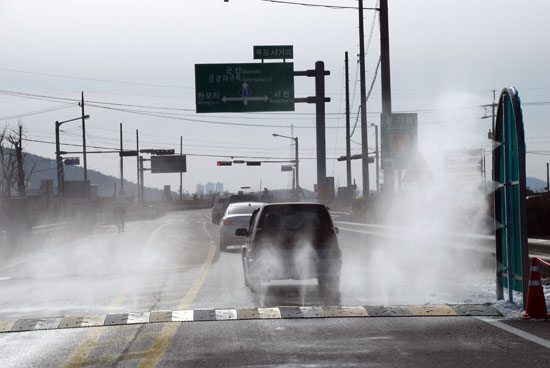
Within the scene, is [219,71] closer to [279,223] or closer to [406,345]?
[279,223]

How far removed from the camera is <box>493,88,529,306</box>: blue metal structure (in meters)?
10.7

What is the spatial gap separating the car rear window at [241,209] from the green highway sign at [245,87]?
1085 centimetres

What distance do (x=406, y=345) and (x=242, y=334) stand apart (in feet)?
6.56

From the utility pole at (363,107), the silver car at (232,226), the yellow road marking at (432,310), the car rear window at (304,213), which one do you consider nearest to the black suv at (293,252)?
the car rear window at (304,213)

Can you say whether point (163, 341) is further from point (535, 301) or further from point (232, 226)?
point (232, 226)

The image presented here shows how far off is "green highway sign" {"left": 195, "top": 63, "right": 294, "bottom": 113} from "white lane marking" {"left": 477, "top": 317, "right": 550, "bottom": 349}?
27774mm

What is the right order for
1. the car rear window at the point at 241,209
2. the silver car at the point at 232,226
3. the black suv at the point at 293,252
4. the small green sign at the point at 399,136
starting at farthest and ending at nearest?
the car rear window at the point at 241,209 < the silver car at the point at 232,226 < the small green sign at the point at 399,136 < the black suv at the point at 293,252

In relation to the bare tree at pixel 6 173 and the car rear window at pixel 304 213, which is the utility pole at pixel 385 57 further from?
the bare tree at pixel 6 173

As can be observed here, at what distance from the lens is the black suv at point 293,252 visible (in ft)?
45.9

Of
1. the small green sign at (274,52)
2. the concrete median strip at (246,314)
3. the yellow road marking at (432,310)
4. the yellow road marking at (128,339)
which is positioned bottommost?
the yellow road marking at (432,310)

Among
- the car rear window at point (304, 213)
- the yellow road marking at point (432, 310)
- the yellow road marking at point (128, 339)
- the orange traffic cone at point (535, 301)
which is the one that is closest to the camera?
the yellow road marking at point (128, 339)

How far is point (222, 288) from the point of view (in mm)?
15359

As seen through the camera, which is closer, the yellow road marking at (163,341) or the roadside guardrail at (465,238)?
the yellow road marking at (163,341)

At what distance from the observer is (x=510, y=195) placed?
1155 cm
